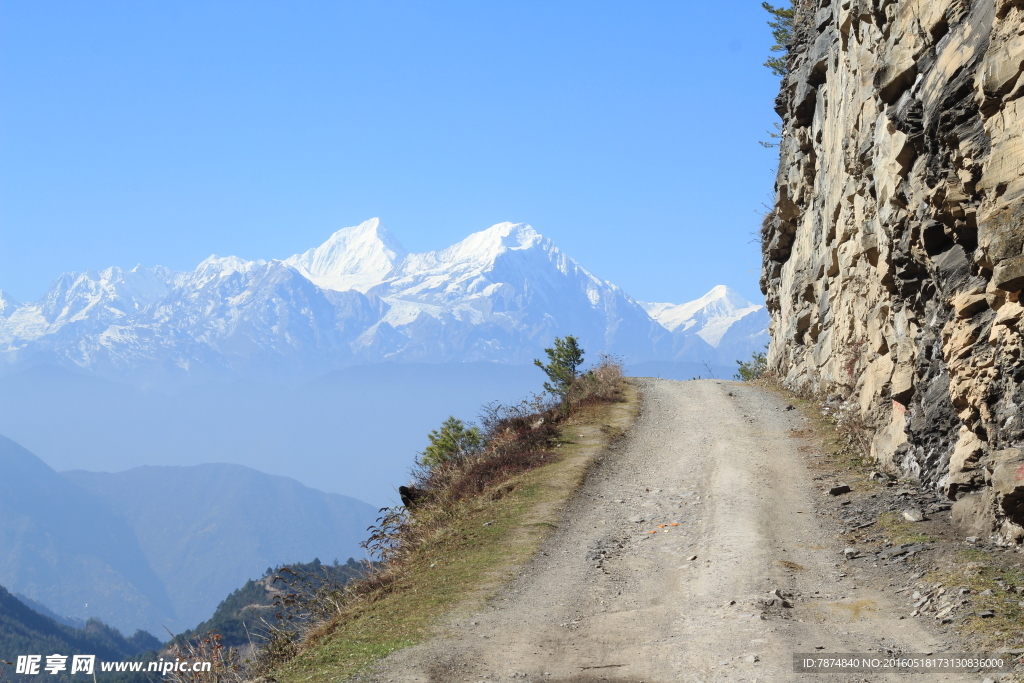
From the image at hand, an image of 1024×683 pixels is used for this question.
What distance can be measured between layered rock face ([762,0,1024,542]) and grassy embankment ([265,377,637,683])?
21.0 ft

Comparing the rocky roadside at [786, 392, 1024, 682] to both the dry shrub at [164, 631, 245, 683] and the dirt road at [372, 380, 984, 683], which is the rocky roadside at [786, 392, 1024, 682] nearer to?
the dirt road at [372, 380, 984, 683]

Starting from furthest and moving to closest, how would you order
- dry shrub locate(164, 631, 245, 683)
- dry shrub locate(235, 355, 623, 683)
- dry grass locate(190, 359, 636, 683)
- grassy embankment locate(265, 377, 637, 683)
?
dry shrub locate(235, 355, 623, 683) → dry grass locate(190, 359, 636, 683) → grassy embankment locate(265, 377, 637, 683) → dry shrub locate(164, 631, 245, 683)

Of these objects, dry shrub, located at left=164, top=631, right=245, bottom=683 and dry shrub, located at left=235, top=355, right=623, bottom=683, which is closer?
A: dry shrub, located at left=164, top=631, right=245, bottom=683

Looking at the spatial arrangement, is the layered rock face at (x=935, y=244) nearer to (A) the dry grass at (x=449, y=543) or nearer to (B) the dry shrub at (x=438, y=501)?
(A) the dry grass at (x=449, y=543)

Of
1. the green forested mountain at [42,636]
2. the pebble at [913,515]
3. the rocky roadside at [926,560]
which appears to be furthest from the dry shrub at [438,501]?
the green forested mountain at [42,636]

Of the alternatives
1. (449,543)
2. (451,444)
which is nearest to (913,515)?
(449,543)

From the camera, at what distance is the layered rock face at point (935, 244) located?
9.99 m

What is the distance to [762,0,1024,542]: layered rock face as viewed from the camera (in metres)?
9.99

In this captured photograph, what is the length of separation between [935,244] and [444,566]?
9.17 metres

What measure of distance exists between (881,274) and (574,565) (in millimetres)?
9112

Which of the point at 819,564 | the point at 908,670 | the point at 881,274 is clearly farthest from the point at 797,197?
the point at 908,670

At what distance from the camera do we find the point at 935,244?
40.7 ft

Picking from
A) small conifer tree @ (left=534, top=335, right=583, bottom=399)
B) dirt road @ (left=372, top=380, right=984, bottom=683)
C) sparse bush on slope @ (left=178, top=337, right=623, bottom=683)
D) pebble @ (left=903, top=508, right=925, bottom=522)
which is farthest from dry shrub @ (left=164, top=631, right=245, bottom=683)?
small conifer tree @ (left=534, top=335, right=583, bottom=399)

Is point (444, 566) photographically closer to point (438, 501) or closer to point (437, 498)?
point (438, 501)
